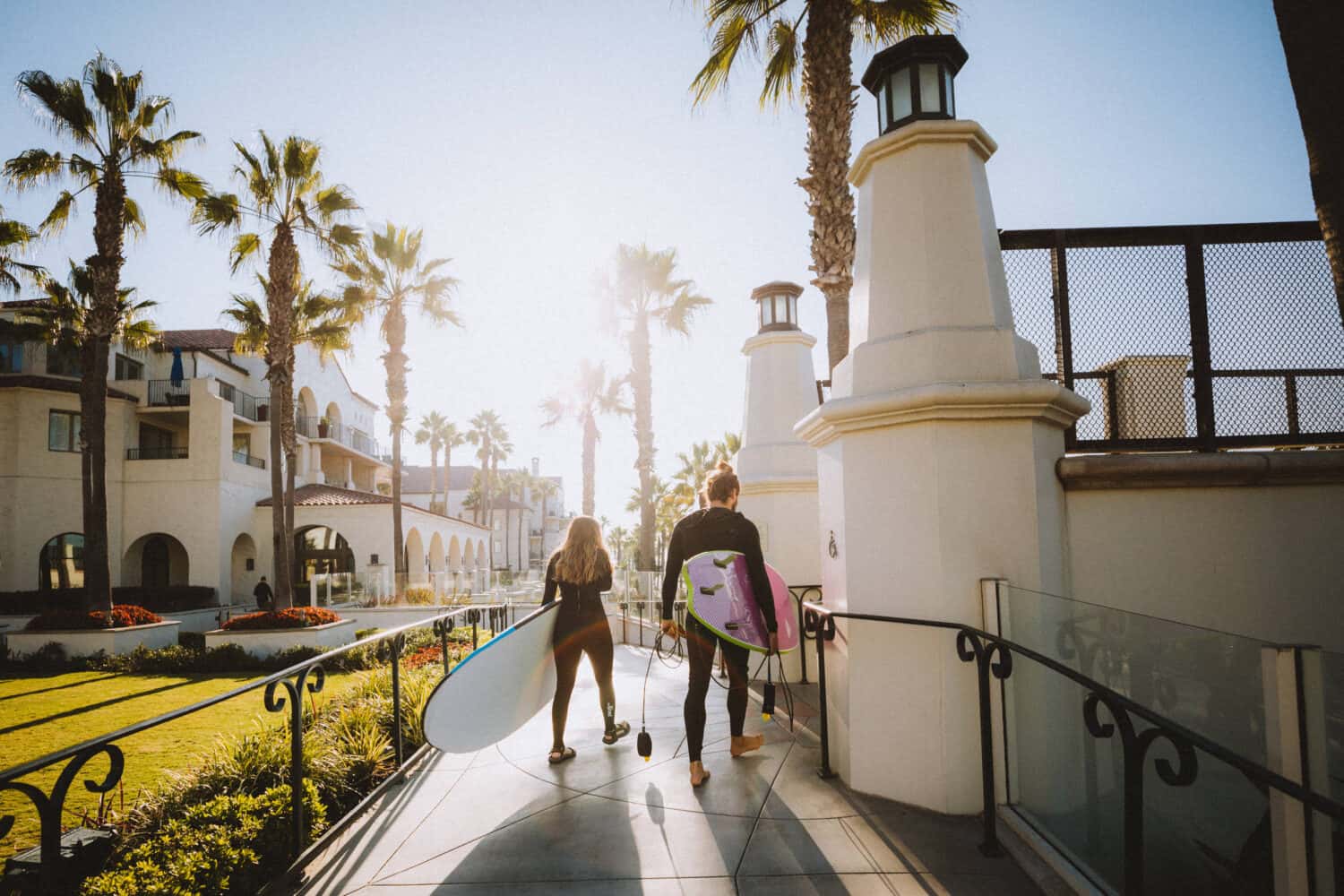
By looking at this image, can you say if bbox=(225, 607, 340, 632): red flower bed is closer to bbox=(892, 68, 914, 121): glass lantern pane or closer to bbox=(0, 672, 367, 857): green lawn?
bbox=(0, 672, 367, 857): green lawn

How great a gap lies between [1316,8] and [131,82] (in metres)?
24.0

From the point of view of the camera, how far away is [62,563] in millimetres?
26188

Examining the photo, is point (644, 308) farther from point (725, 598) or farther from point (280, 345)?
point (725, 598)

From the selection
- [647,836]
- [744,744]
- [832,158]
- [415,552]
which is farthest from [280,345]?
[647,836]

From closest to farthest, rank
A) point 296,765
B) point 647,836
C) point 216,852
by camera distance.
A: point 216,852 → point 296,765 → point 647,836

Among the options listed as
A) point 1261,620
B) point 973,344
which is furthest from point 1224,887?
point 973,344

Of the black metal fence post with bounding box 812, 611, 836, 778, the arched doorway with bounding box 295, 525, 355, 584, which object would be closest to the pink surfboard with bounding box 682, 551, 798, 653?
the black metal fence post with bounding box 812, 611, 836, 778

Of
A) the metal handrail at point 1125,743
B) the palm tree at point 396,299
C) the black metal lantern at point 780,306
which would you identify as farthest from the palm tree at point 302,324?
the metal handrail at point 1125,743

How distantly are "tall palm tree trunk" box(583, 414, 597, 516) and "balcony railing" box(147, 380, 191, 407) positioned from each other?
16.4 m

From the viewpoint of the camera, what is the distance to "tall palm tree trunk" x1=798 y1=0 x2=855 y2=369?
29.1 feet

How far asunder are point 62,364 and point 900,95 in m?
34.2

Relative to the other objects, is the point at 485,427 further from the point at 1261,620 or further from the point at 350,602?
the point at 1261,620

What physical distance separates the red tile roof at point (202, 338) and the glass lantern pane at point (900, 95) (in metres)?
35.4

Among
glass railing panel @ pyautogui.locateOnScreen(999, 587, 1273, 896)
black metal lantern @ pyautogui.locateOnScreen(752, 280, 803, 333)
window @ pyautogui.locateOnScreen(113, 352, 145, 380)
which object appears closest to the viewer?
glass railing panel @ pyautogui.locateOnScreen(999, 587, 1273, 896)
